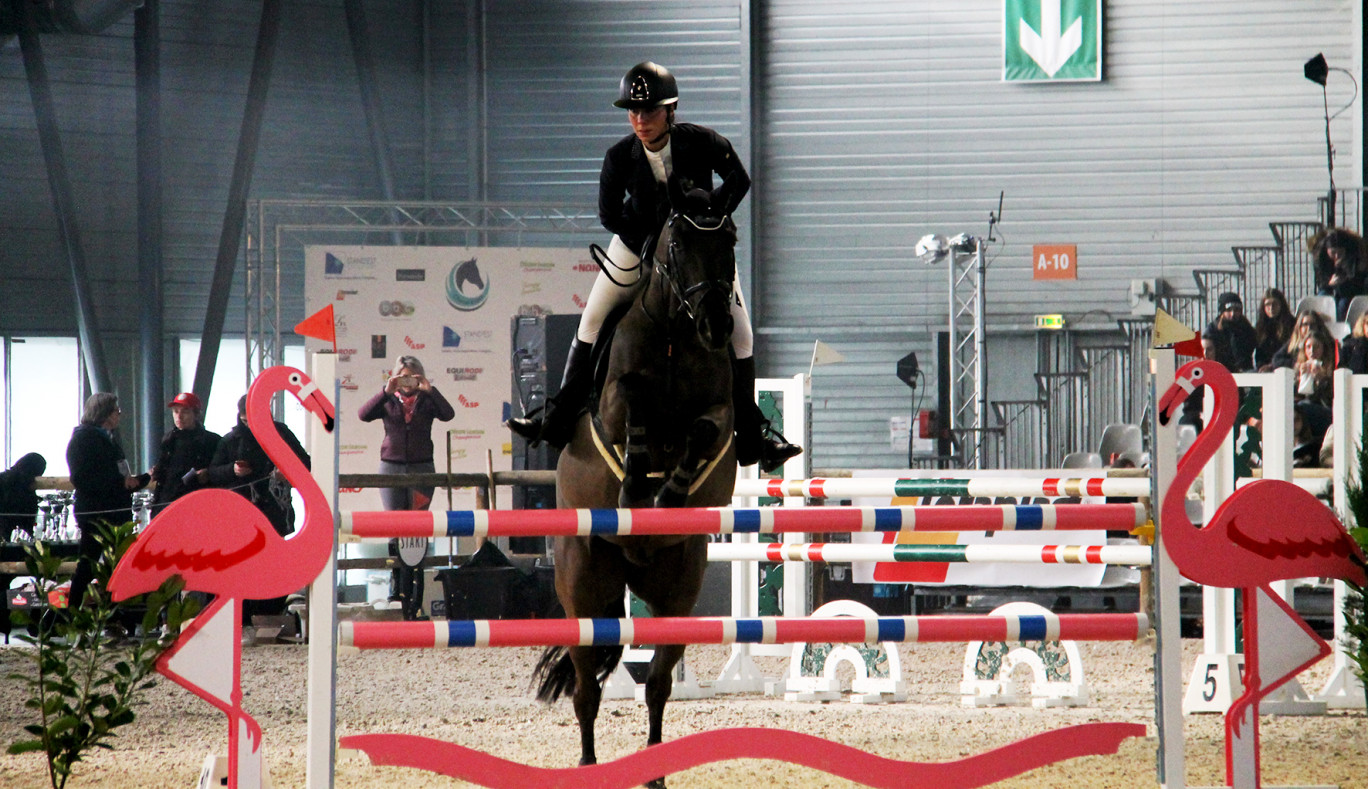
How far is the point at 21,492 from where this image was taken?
7.23m

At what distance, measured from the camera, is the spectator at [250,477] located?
22.1 ft

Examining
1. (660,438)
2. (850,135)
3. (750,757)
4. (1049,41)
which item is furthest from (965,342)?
(750,757)

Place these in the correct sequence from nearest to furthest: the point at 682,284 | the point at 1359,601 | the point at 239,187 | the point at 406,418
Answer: the point at 682,284, the point at 1359,601, the point at 406,418, the point at 239,187

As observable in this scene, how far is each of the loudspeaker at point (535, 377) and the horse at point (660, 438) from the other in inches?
165

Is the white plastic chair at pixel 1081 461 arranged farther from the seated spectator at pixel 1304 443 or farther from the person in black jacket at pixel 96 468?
the person in black jacket at pixel 96 468

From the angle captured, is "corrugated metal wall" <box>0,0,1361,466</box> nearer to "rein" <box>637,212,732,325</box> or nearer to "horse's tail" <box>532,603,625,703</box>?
"horse's tail" <box>532,603,625,703</box>

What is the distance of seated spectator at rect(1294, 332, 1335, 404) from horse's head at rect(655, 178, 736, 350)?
645cm

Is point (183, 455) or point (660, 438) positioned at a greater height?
point (660, 438)

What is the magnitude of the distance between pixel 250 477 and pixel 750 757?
507 cm

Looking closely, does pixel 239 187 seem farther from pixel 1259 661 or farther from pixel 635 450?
pixel 1259 661

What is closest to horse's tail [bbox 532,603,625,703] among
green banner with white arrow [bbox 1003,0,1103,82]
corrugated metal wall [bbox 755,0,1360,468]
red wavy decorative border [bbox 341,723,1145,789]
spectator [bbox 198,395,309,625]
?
red wavy decorative border [bbox 341,723,1145,789]

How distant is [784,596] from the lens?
5.46 meters

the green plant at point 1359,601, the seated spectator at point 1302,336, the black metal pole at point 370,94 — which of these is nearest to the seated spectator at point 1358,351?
the seated spectator at point 1302,336

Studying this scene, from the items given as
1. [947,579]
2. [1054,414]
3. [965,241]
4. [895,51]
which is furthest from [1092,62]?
[947,579]
